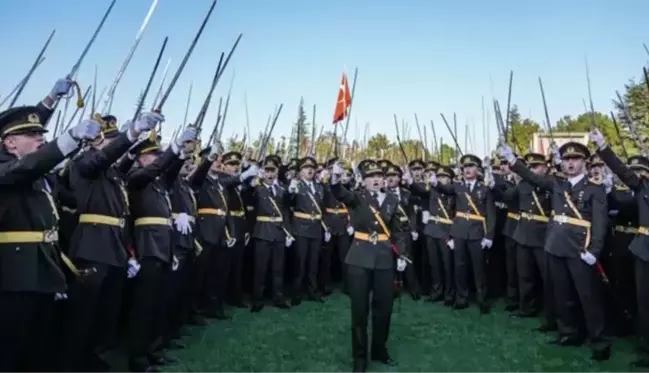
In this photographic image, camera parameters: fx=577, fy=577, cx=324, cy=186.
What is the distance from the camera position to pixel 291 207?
913 cm

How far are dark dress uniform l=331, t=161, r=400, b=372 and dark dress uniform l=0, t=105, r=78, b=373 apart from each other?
2.73 meters

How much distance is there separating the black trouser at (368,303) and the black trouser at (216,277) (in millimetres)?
2698

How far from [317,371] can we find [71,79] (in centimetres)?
328

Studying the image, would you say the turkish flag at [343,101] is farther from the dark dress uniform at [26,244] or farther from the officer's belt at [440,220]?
the dark dress uniform at [26,244]

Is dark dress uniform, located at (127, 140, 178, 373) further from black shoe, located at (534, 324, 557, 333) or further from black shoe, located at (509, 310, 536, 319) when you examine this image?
black shoe, located at (509, 310, 536, 319)

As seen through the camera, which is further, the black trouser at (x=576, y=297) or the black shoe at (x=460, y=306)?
the black shoe at (x=460, y=306)

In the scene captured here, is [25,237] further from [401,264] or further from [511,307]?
[511,307]

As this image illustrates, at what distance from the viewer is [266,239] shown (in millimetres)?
8406

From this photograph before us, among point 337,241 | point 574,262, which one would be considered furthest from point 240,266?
point 574,262

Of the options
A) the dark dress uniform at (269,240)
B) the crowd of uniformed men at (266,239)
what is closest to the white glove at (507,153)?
the crowd of uniformed men at (266,239)

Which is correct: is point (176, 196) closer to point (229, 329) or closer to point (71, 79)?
point (229, 329)

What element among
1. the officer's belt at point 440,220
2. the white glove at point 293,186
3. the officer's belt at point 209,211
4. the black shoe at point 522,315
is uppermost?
the white glove at point 293,186

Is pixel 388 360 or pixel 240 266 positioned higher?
pixel 240 266

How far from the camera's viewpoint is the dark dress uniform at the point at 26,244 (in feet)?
10.4
